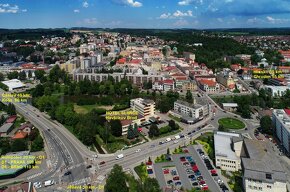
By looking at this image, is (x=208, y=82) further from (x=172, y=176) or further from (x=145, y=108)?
(x=172, y=176)

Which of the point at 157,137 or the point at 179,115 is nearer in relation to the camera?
the point at 157,137

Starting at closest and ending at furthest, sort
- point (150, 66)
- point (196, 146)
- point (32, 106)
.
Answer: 1. point (196, 146)
2. point (32, 106)
3. point (150, 66)

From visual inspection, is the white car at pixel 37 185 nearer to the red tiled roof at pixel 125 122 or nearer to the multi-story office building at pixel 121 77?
the red tiled roof at pixel 125 122

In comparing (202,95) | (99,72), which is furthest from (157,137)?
(99,72)

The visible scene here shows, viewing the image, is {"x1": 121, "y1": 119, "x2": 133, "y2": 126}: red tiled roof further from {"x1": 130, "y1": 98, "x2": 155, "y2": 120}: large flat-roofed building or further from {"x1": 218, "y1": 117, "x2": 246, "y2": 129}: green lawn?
{"x1": 218, "y1": 117, "x2": 246, "y2": 129}: green lawn

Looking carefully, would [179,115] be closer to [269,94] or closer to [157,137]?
[157,137]

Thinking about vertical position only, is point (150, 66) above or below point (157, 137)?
above
